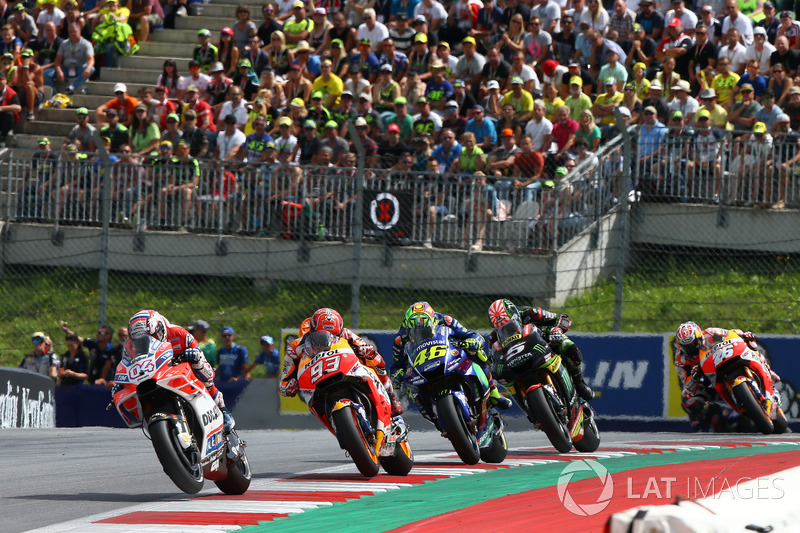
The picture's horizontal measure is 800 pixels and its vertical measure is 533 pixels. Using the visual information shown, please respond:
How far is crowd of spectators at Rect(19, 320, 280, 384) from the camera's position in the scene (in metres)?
15.2

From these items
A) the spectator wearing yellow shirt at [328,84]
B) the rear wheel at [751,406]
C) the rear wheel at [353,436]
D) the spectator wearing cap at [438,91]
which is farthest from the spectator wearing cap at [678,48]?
the rear wheel at [353,436]

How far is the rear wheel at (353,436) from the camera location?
28.0ft

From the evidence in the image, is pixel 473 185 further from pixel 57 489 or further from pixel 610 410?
pixel 57 489

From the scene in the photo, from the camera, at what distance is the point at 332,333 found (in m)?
9.20

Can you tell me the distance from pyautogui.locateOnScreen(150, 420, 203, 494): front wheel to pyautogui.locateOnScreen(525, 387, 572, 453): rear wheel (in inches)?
A: 136

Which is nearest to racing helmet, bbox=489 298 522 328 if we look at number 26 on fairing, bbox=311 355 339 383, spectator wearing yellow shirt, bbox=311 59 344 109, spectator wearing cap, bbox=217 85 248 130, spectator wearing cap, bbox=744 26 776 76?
number 26 on fairing, bbox=311 355 339 383

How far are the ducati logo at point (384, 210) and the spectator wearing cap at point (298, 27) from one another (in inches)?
243

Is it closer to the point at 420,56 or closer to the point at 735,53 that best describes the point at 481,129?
the point at 420,56

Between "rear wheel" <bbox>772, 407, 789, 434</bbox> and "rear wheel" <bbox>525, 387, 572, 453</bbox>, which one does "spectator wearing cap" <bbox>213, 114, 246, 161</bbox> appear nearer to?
"rear wheel" <bbox>772, 407, 789, 434</bbox>

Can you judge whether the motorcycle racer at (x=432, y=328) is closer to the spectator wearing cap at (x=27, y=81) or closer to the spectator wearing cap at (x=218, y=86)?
the spectator wearing cap at (x=218, y=86)

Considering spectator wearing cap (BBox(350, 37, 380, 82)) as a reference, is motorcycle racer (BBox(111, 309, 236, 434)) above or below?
below

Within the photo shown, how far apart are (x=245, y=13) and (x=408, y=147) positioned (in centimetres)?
565

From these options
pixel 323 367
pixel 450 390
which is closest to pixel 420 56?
pixel 450 390

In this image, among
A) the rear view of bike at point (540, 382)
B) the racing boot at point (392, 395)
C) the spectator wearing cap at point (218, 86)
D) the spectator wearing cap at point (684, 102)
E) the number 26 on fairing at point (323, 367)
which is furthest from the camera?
the spectator wearing cap at point (218, 86)
